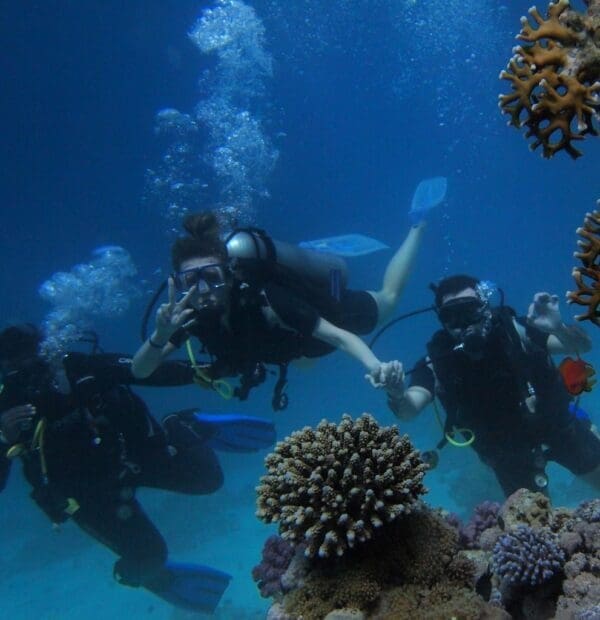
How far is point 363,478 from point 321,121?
3972 centimetres

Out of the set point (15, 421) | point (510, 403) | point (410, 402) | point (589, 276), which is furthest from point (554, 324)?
point (15, 421)

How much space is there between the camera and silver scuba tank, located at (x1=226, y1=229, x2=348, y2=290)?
7641mm

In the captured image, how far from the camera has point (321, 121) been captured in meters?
39.5

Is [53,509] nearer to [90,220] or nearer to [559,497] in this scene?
[559,497]

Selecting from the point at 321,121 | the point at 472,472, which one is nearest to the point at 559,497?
the point at 472,472

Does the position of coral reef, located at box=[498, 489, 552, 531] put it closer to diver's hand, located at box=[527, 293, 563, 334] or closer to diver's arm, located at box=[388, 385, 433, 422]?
diver's hand, located at box=[527, 293, 563, 334]

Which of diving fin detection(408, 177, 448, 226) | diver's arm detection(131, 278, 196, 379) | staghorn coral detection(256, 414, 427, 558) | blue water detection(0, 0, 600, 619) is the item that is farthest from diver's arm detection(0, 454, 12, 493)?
blue water detection(0, 0, 600, 619)

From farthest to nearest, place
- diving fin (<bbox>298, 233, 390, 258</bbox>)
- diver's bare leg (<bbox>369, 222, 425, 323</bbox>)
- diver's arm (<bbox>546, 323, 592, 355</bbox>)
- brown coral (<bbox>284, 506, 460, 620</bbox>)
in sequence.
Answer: diving fin (<bbox>298, 233, 390, 258</bbox>)
diver's bare leg (<bbox>369, 222, 425, 323</bbox>)
diver's arm (<bbox>546, 323, 592, 355</bbox>)
brown coral (<bbox>284, 506, 460, 620</bbox>)

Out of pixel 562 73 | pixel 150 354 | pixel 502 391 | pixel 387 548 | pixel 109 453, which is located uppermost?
pixel 150 354

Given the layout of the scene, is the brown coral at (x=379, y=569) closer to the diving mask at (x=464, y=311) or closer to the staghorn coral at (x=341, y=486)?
the staghorn coral at (x=341, y=486)

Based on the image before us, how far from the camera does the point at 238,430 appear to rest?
964 cm

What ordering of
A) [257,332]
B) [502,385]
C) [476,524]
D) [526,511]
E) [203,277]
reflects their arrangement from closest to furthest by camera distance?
[526,511], [476,524], [502,385], [203,277], [257,332]

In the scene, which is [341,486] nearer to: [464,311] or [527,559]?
[527,559]

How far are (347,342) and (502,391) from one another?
214cm
